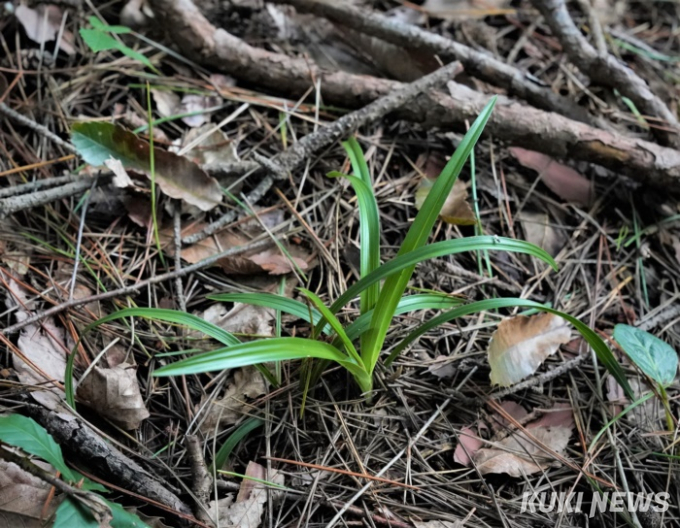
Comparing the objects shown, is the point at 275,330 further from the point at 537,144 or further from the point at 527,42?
the point at 527,42

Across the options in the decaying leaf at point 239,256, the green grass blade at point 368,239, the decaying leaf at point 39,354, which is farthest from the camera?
the decaying leaf at point 239,256

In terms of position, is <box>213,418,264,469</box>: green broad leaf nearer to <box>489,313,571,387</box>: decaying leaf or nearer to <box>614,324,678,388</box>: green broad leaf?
<box>489,313,571,387</box>: decaying leaf

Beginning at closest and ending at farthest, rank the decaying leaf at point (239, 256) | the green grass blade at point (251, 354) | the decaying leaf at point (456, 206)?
the green grass blade at point (251, 354), the decaying leaf at point (239, 256), the decaying leaf at point (456, 206)

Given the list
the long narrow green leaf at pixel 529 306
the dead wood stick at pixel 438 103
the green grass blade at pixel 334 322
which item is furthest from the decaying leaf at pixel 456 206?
the green grass blade at pixel 334 322

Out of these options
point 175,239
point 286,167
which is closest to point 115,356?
point 175,239

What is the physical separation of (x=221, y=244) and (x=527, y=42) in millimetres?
1616

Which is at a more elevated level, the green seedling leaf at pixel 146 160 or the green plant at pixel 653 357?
the green seedling leaf at pixel 146 160

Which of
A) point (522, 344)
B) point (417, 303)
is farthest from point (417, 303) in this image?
point (522, 344)

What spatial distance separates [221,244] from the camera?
166cm

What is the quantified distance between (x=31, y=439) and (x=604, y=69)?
2151 millimetres

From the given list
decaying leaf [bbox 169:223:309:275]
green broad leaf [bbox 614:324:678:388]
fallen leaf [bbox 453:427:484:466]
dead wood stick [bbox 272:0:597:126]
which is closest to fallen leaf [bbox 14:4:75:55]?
decaying leaf [bbox 169:223:309:275]

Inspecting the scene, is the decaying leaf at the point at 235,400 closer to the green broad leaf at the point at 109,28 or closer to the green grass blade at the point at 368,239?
the green grass blade at the point at 368,239

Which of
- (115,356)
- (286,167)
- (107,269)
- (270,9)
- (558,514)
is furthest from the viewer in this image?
(270,9)

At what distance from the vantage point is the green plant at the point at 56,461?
40.0 inches
